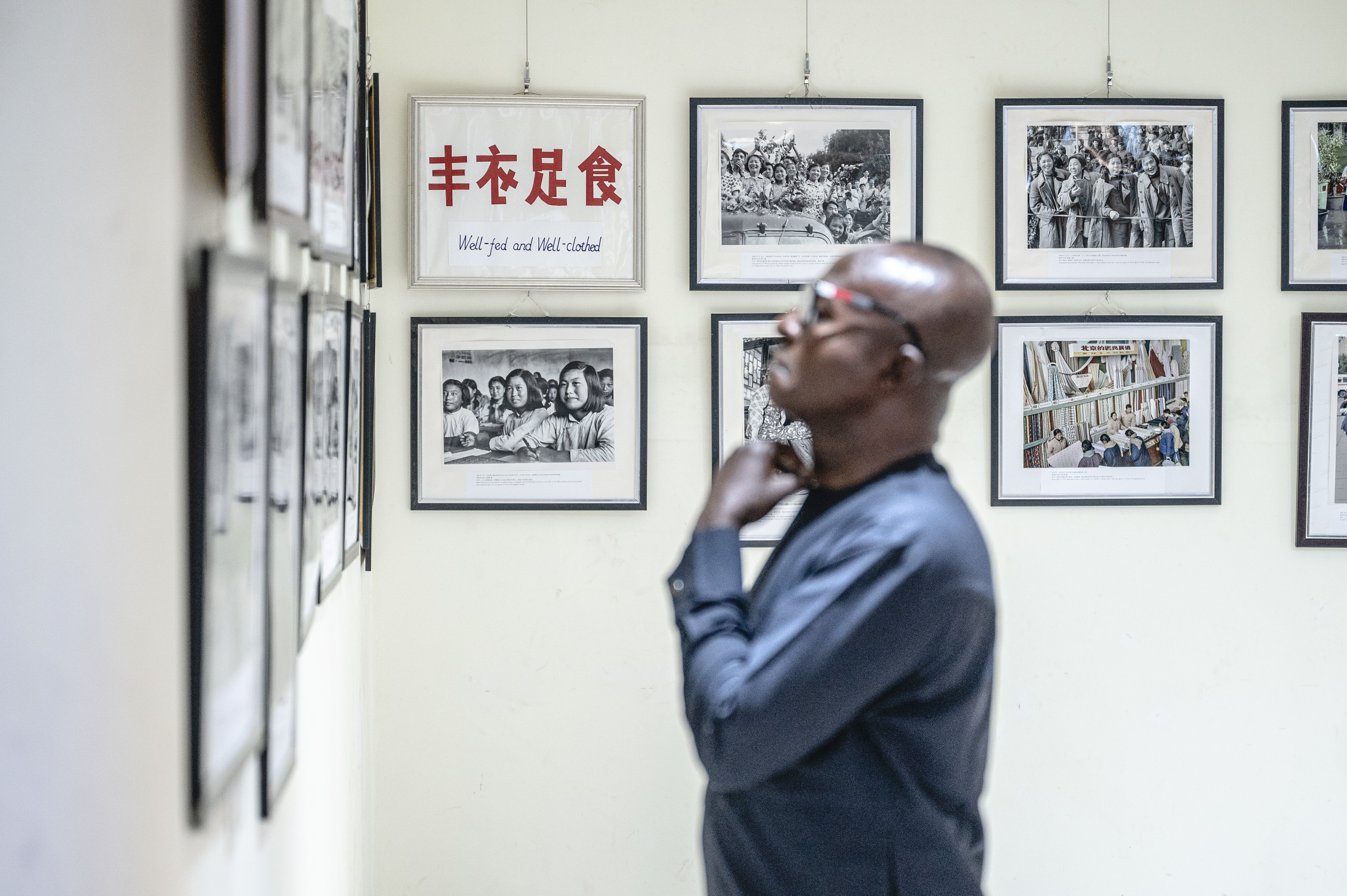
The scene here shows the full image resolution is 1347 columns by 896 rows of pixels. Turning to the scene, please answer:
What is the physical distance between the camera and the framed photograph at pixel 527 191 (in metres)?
2.34

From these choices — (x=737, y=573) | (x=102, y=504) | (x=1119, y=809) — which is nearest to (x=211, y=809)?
(x=102, y=504)

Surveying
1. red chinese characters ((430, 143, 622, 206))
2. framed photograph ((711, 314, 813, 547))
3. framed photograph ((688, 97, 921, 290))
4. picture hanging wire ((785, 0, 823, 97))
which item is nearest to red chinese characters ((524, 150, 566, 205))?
red chinese characters ((430, 143, 622, 206))

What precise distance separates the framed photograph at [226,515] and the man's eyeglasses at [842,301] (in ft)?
1.74

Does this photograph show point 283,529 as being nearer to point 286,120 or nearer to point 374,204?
point 286,120

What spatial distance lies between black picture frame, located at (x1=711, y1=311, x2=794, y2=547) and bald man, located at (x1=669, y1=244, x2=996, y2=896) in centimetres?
123

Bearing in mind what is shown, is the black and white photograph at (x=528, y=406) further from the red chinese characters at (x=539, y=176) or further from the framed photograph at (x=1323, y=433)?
the framed photograph at (x=1323, y=433)

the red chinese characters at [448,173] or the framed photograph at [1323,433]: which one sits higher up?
the red chinese characters at [448,173]

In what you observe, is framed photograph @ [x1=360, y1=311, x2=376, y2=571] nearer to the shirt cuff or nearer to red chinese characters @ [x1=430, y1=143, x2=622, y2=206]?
red chinese characters @ [x1=430, y1=143, x2=622, y2=206]

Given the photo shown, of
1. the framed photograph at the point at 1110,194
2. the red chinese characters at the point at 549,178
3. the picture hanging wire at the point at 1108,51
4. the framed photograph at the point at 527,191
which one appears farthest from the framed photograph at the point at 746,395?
the picture hanging wire at the point at 1108,51

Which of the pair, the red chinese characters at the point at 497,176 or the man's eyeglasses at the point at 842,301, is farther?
the red chinese characters at the point at 497,176

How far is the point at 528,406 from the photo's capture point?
238 cm

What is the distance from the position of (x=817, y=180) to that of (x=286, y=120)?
156 cm

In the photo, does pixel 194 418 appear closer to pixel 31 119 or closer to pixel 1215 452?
pixel 31 119

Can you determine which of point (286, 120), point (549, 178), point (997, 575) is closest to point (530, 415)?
point (549, 178)
